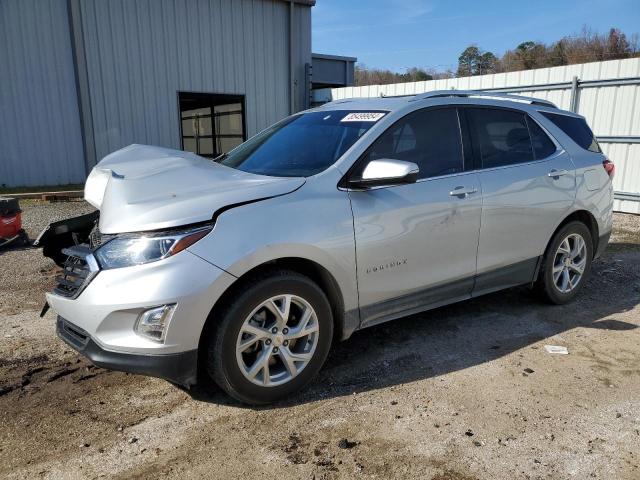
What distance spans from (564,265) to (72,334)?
4.10 meters

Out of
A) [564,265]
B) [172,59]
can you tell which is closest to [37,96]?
[172,59]

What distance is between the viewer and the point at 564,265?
185 inches

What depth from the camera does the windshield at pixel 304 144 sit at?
11.3 feet

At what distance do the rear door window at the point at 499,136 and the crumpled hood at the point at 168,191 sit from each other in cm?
169

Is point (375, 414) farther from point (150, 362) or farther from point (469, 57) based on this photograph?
point (469, 57)

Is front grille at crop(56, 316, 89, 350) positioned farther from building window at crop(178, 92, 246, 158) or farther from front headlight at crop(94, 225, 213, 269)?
building window at crop(178, 92, 246, 158)

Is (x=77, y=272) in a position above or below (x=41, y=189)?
above

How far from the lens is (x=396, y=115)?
3594mm

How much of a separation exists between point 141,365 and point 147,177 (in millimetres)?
1186

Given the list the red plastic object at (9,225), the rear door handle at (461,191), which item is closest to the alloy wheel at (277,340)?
the rear door handle at (461,191)

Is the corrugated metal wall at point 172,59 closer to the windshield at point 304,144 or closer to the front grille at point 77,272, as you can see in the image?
the windshield at point 304,144

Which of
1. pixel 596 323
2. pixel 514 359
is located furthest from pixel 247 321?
pixel 596 323

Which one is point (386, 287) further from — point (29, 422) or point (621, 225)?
point (621, 225)

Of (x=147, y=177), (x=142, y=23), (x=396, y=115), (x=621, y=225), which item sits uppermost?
(x=142, y=23)
